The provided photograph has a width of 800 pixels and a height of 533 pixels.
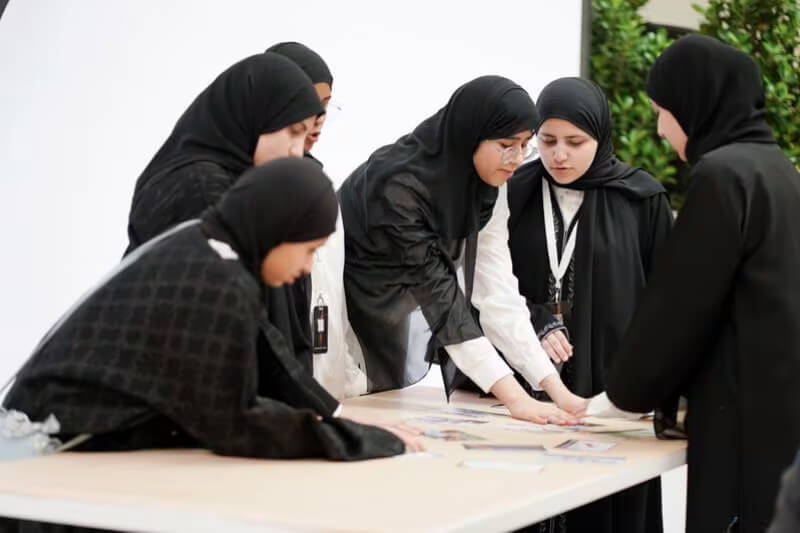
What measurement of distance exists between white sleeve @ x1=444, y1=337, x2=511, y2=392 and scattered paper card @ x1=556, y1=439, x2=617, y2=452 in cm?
42

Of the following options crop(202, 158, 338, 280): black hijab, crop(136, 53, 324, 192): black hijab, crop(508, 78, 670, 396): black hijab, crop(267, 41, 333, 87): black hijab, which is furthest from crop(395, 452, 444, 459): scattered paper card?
crop(267, 41, 333, 87): black hijab

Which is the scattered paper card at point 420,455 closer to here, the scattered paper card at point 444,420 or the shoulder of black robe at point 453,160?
the scattered paper card at point 444,420

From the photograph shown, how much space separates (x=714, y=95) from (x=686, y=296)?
473mm

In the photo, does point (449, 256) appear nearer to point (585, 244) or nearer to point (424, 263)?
point (424, 263)

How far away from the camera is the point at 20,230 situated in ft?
13.2

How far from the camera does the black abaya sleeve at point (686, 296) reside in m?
2.57

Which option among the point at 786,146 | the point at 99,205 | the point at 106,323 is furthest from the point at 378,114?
the point at 106,323

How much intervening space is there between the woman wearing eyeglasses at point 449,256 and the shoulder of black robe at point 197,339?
0.96 meters

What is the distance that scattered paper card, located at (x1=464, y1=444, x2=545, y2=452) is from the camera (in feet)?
8.50

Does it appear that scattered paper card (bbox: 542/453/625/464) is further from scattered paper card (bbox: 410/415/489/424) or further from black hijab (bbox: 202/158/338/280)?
black hijab (bbox: 202/158/338/280)

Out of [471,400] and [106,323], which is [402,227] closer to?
[471,400]

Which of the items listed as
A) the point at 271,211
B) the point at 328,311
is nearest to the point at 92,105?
the point at 328,311

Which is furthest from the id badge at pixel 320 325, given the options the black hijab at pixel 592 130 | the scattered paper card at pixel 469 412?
the black hijab at pixel 592 130

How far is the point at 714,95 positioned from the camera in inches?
108
